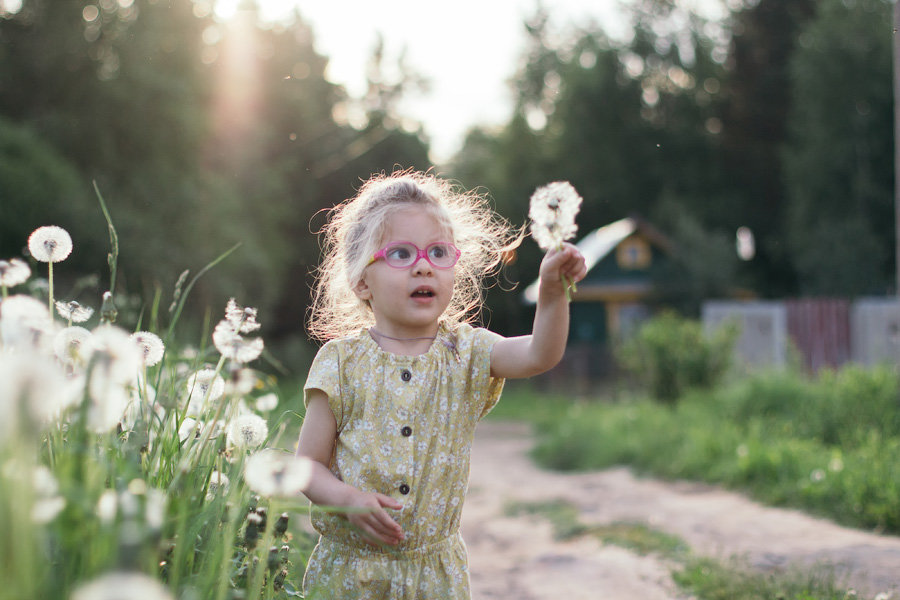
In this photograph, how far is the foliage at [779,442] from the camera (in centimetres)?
472

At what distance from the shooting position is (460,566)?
2354 millimetres

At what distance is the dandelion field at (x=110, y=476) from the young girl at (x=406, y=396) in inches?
9.3

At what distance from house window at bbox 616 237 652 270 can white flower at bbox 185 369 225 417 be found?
24185 millimetres

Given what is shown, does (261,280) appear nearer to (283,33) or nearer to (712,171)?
(283,33)

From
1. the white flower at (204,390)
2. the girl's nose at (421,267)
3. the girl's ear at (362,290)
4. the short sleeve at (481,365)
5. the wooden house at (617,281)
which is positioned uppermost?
the wooden house at (617,281)

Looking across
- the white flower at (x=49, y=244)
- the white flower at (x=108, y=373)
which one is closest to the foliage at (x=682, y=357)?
the white flower at (x=49, y=244)

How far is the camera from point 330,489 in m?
2.08

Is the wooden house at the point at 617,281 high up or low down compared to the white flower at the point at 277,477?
up

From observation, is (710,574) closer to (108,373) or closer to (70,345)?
(70,345)

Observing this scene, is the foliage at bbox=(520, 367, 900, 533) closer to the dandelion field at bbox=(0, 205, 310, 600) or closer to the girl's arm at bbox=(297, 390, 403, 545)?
the girl's arm at bbox=(297, 390, 403, 545)

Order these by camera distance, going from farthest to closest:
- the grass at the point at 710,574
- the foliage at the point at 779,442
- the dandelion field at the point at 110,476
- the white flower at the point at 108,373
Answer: the foliage at the point at 779,442 → the grass at the point at 710,574 → the white flower at the point at 108,373 → the dandelion field at the point at 110,476

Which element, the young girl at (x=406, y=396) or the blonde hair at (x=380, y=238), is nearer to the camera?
the young girl at (x=406, y=396)

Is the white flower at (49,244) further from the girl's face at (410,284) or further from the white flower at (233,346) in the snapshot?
the girl's face at (410,284)

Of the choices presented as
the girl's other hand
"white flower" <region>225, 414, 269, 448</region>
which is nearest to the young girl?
the girl's other hand
